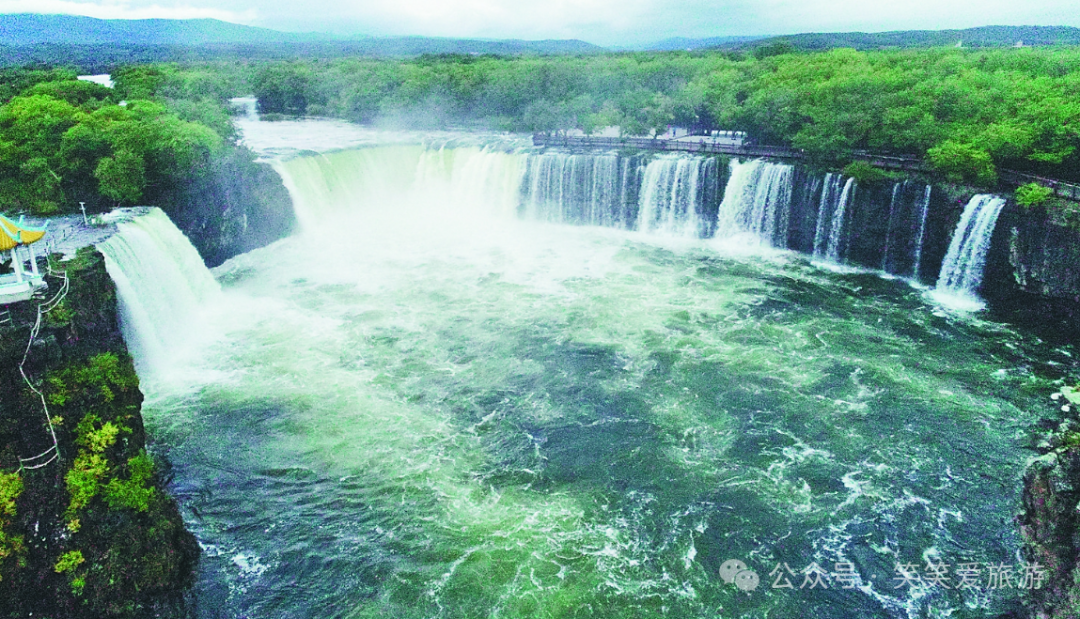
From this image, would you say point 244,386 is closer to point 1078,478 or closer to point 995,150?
point 1078,478

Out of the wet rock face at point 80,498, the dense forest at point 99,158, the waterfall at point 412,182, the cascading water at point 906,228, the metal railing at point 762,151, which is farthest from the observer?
the waterfall at point 412,182

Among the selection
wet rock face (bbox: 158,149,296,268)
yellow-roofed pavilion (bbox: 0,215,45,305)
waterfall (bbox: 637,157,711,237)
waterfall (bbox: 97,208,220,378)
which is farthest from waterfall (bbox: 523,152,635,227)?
yellow-roofed pavilion (bbox: 0,215,45,305)

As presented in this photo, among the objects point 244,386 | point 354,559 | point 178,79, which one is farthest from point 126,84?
point 354,559

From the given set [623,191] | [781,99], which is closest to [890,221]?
[781,99]

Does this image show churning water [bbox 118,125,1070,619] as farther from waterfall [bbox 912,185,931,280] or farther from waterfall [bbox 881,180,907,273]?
waterfall [bbox 912,185,931,280]

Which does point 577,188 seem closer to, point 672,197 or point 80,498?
point 672,197

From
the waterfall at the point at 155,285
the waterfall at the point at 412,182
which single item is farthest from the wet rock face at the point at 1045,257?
the waterfall at the point at 155,285

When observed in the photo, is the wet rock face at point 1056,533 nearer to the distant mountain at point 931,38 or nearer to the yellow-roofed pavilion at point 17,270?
the yellow-roofed pavilion at point 17,270

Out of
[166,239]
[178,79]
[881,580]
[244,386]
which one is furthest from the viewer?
[178,79]
